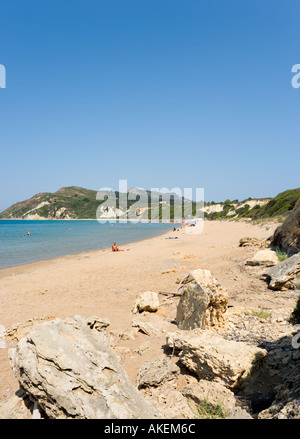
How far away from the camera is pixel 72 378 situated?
2.66 metres

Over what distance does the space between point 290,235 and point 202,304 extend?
773cm

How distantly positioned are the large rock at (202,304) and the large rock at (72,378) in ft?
8.40

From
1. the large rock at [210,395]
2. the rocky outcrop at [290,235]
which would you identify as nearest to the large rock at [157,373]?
the large rock at [210,395]

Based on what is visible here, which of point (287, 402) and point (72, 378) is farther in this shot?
point (72, 378)

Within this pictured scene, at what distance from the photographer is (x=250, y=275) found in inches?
374

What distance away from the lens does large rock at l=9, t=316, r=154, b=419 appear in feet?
8.29

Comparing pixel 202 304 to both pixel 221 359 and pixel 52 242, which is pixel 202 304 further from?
pixel 52 242

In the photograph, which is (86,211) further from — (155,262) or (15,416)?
(15,416)

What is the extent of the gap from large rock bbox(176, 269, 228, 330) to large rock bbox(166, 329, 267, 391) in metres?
1.04

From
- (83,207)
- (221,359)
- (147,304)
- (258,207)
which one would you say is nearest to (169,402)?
(221,359)

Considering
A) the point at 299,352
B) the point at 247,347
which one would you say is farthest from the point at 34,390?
the point at 299,352

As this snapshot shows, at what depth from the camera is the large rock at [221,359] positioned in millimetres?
3412

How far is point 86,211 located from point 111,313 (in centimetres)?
16521

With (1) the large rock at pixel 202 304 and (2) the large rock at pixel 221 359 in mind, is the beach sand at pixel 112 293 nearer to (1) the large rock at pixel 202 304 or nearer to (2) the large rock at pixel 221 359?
(1) the large rock at pixel 202 304
